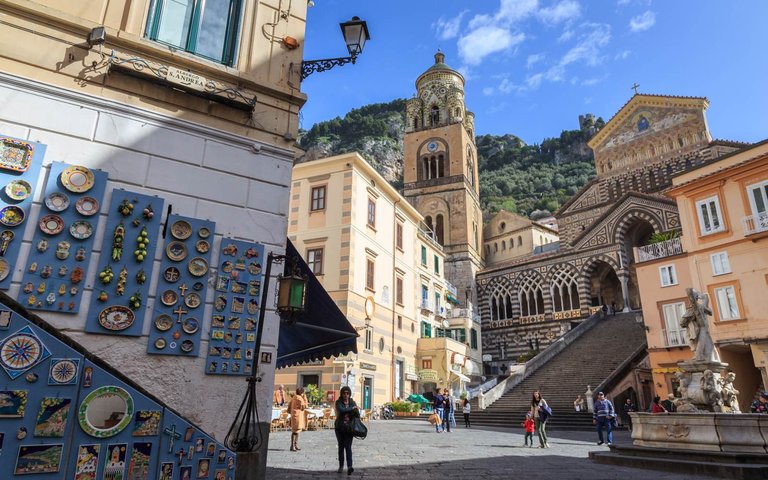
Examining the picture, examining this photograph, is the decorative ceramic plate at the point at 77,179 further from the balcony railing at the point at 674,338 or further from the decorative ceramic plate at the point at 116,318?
the balcony railing at the point at 674,338

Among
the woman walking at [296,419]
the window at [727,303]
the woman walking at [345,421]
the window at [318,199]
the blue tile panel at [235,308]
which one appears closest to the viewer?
the blue tile panel at [235,308]

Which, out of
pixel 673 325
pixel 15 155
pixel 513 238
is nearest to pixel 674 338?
pixel 673 325

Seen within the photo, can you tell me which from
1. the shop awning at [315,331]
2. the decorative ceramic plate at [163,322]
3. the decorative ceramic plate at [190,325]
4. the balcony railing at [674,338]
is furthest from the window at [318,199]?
the decorative ceramic plate at [163,322]

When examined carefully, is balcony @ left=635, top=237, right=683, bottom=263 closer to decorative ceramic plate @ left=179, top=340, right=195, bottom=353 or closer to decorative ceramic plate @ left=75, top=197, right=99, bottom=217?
decorative ceramic plate @ left=179, top=340, right=195, bottom=353

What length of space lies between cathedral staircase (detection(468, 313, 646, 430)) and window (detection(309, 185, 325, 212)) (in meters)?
11.4

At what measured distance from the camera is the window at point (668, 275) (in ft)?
67.7

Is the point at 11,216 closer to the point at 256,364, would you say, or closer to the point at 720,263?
the point at 256,364

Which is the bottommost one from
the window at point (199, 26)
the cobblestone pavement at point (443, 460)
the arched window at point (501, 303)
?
the cobblestone pavement at point (443, 460)

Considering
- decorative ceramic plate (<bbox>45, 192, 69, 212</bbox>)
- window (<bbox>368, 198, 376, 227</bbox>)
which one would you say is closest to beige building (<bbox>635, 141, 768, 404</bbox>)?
window (<bbox>368, 198, 376, 227</bbox>)

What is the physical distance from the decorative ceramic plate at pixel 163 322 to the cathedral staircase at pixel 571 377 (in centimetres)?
1667

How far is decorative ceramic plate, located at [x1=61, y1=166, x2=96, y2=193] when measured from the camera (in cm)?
508

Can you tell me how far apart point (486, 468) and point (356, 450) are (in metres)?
3.29

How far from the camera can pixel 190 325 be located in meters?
5.39

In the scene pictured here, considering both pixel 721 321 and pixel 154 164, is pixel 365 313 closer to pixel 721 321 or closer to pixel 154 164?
pixel 721 321
